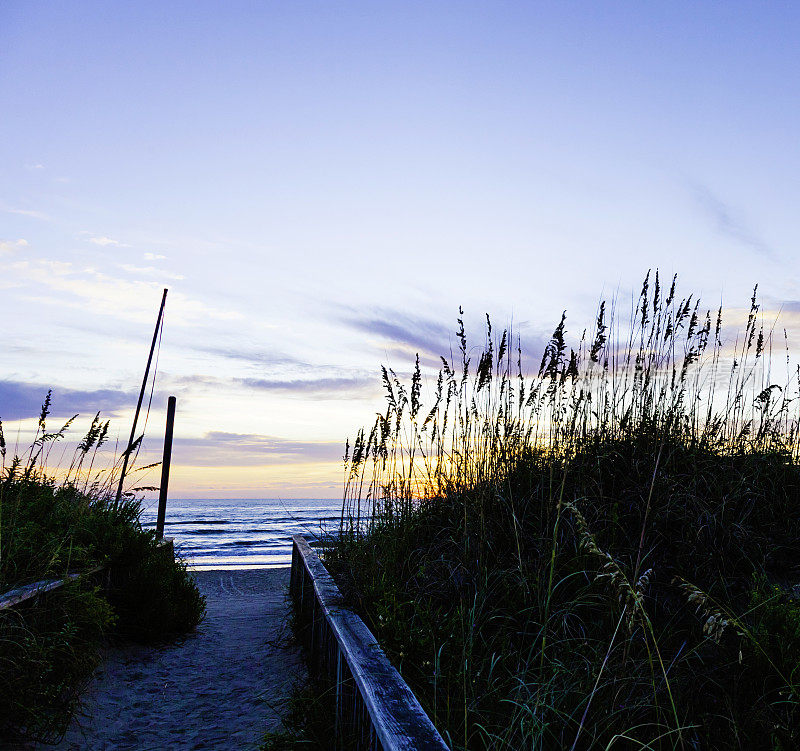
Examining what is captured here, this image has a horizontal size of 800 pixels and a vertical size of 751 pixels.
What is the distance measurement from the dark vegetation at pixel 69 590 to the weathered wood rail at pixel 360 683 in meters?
1.34

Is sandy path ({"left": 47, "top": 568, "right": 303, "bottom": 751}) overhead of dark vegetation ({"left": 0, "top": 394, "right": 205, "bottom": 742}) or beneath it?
beneath

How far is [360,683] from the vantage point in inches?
80.6

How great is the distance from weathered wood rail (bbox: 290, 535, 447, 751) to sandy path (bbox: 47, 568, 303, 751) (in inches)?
15.4

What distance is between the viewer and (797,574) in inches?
146

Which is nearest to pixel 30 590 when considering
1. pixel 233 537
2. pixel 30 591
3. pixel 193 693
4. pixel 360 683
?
pixel 30 591

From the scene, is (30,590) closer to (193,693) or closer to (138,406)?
(193,693)

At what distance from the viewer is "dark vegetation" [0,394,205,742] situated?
2934mm

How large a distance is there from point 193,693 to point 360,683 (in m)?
2.44

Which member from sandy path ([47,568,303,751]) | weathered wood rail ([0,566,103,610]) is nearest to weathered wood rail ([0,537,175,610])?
weathered wood rail ([0,566,103,610])

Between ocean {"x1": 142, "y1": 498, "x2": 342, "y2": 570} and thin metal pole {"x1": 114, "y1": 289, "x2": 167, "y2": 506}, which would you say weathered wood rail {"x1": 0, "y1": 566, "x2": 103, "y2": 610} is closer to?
thin metal pole {"x1": 114, "y1": 289, "x2": 167, "y2": 506}

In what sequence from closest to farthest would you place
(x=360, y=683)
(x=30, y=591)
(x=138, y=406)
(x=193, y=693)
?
(x=360, y=683), (x=30, y=591), (x=193, y=693), (x=138, y=406)

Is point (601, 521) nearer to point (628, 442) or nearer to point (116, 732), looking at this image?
point (628, 442)

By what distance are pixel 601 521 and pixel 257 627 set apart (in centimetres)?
357

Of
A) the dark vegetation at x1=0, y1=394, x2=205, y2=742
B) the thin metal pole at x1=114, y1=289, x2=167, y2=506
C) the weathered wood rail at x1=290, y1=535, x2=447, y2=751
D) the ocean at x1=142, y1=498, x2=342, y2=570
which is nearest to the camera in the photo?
the weathered wood rail at x1=290, y1=535, x2=447, y2=751
